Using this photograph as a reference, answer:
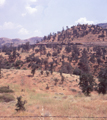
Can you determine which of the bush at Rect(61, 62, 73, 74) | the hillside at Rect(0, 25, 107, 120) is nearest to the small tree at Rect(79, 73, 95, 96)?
the hillside at Rect(0, 25, 107, 120)

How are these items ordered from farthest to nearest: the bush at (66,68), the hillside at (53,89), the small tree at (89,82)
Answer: the bush at (66,68) → the small tree at (89,82) → the hillside at (53,89)

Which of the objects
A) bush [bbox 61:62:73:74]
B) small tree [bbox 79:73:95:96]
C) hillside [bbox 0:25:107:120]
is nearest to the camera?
hillside [bbox 0:25:107:120]

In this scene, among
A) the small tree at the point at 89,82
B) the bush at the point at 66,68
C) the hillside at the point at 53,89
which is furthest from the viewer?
the bush at the point at 66,68

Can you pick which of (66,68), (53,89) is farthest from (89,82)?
(66,68)

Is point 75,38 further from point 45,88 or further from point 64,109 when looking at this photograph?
Answer: point 64,109

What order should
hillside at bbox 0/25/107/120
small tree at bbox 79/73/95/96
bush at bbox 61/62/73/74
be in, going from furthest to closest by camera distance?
bush at bbox 61/62/73/74
small tree at bbox 79/73/95/96
hillside at bbox 0/25/107/120

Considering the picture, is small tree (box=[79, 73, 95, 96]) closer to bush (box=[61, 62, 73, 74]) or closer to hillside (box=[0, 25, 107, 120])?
hillside (box=[0, 25, 107, 120])

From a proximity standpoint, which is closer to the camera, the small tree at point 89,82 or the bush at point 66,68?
the small tree at point 89,82

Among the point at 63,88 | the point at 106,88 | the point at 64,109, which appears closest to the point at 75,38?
the point at 63,88

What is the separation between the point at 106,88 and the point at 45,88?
14998mm

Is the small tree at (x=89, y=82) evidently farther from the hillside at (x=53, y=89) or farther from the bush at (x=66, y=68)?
the bush at (x=66, y=68)

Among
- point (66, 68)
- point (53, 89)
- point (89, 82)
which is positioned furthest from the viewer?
point (66, 68)

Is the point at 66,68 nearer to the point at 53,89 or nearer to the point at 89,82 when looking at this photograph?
the point at 53,89

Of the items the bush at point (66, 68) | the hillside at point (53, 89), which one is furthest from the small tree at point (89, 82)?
the bush at point (66, 68)
